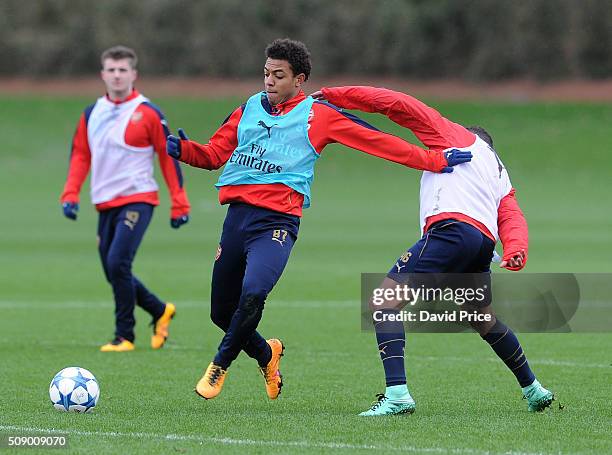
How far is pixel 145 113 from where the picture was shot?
38.8 feet

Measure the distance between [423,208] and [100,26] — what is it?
54800mm

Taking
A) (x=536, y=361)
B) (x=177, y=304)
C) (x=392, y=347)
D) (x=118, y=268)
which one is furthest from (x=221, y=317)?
(x=177, y=304)

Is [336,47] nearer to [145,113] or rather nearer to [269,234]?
[145,113]

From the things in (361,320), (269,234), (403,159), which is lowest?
(361,320)

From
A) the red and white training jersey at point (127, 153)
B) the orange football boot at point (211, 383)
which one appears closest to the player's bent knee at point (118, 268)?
the red and white training jersey at point (127, 153)

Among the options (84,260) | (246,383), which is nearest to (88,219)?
(84,260)

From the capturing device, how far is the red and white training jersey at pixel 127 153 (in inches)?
461

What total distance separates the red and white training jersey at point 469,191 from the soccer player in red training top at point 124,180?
13.5ft

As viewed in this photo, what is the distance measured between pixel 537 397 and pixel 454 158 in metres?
1.62

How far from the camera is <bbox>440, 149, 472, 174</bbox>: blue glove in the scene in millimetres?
7961

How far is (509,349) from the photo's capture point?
26.8 feet

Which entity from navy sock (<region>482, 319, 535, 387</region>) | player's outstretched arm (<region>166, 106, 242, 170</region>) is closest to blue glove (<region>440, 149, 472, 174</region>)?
navy sock (<region>482, 319, 535, 387</region>)

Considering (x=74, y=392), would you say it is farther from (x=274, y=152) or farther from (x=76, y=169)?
(x=76, y=169)

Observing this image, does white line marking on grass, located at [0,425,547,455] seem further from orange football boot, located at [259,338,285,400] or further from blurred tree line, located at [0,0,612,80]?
blurred tree line, located at [0,0,612,80]
